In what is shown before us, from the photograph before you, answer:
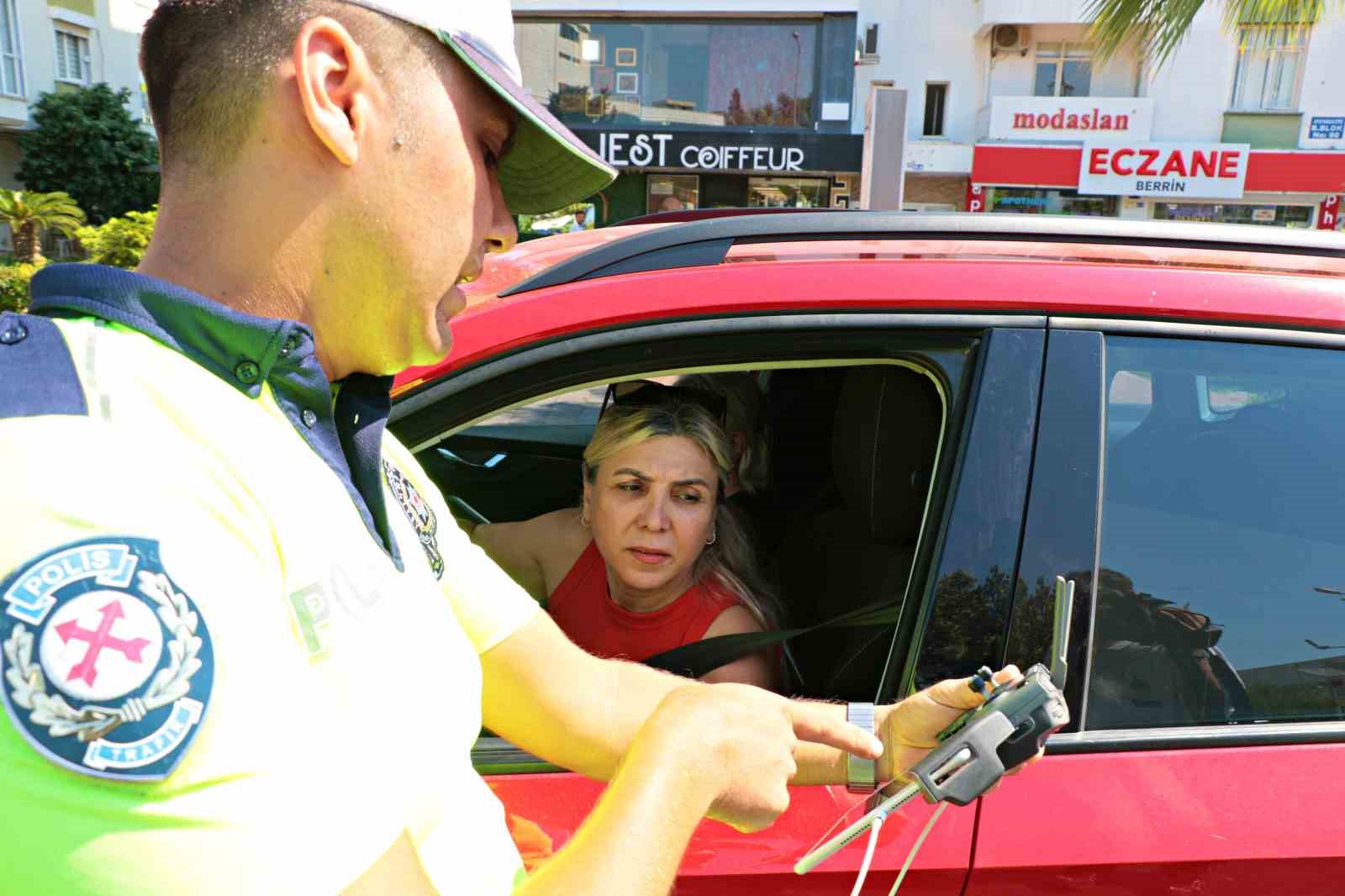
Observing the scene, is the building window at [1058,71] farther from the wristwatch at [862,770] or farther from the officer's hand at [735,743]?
the officer's hand at [735,743]

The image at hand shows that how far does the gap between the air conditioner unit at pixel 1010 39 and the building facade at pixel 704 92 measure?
4034 mm

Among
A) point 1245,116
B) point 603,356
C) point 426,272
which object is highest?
point 1245,116

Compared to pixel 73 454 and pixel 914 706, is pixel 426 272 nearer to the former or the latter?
pixel 73 454

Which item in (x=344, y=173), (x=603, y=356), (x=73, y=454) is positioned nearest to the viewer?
(x=73, y=454)

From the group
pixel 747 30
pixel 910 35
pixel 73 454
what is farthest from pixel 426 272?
pixel 910 35

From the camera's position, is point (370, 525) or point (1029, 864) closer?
point (370, 525)

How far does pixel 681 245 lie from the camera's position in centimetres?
164

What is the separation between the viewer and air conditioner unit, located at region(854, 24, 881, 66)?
68.5 feet

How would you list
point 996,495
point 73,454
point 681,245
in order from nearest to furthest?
point 73,454 → point 996,495 → point 681,245

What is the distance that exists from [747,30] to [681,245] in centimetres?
1935

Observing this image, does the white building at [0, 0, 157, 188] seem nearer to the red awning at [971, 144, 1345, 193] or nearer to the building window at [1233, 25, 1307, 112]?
the red awning at [971, 144, 1345, 193]

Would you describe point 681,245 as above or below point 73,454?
above

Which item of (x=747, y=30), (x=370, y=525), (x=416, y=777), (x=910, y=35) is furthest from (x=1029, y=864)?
(x=910, y=35)

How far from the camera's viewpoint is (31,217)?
14.0m
